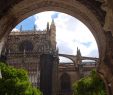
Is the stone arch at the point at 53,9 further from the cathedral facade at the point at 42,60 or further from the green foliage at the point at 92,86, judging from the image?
the cathedral facade at the point at 42,60

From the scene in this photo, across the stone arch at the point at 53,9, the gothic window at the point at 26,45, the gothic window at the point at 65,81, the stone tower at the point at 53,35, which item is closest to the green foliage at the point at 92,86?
the stone arch at the point at 53,9

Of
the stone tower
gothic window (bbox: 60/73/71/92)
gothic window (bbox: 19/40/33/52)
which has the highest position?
the stone tower

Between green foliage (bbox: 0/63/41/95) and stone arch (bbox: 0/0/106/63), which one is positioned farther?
green foliage (bbox: 0/63/41/95)

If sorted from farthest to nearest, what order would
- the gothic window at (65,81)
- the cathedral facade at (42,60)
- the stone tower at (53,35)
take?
the stone tower at (53,35), the gothic window at (65,81), the cathedral facade at (42,60)

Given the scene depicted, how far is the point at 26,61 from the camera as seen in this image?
56844 mm

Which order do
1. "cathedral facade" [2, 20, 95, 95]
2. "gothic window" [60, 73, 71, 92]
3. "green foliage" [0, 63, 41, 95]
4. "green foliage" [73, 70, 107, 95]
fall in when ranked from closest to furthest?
"green foliage" [0, 63, 41, 95] < "green foliage" [73, 70, 107, 95] < "cathedral facade" [2, 20, 95, 95] < "gothic window" [60, 73, 71, 92]

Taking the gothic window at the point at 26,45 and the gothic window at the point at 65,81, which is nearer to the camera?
the gothic window at the point at 65,81

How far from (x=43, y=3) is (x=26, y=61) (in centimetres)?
4878

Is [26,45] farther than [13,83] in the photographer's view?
Yes

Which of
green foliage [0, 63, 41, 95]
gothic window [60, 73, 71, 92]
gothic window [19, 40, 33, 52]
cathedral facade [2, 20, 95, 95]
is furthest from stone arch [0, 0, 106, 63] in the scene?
gothic window [19, 40, 33, 52]

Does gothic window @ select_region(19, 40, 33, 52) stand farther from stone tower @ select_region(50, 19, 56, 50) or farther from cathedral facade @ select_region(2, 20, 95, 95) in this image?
stone tower @ select_region(50, 19, 56, 50)

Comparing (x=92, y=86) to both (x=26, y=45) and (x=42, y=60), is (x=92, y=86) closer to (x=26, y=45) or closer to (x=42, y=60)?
(x=42, y=60)

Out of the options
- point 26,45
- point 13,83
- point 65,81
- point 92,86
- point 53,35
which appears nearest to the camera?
point 13,83

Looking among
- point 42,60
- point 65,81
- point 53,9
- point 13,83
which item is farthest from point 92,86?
point 65,81
